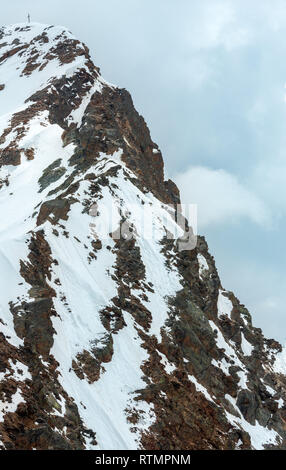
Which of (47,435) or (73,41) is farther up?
(73,41)

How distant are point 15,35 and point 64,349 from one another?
97.4 metres

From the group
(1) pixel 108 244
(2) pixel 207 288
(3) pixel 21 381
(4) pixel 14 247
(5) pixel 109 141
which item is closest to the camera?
(3) pixel 21 381

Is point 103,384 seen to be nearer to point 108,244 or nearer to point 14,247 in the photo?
point 14,247

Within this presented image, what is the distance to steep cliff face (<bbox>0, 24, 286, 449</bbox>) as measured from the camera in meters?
24.6

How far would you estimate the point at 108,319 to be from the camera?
1273 inches

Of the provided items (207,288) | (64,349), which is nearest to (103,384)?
(64,349)

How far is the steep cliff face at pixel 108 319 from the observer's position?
24.6 m

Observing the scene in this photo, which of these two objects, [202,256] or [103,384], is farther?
[202,256]

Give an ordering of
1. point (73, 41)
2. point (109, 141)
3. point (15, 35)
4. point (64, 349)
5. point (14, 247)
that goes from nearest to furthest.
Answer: point (64, 349) → point (14, 247) → point (109, 141) → point (73, 41) → point (15, 35)

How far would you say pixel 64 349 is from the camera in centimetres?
2798

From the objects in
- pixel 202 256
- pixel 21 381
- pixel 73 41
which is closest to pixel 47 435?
pixel 21 381

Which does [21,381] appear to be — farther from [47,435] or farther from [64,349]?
[64,349]
